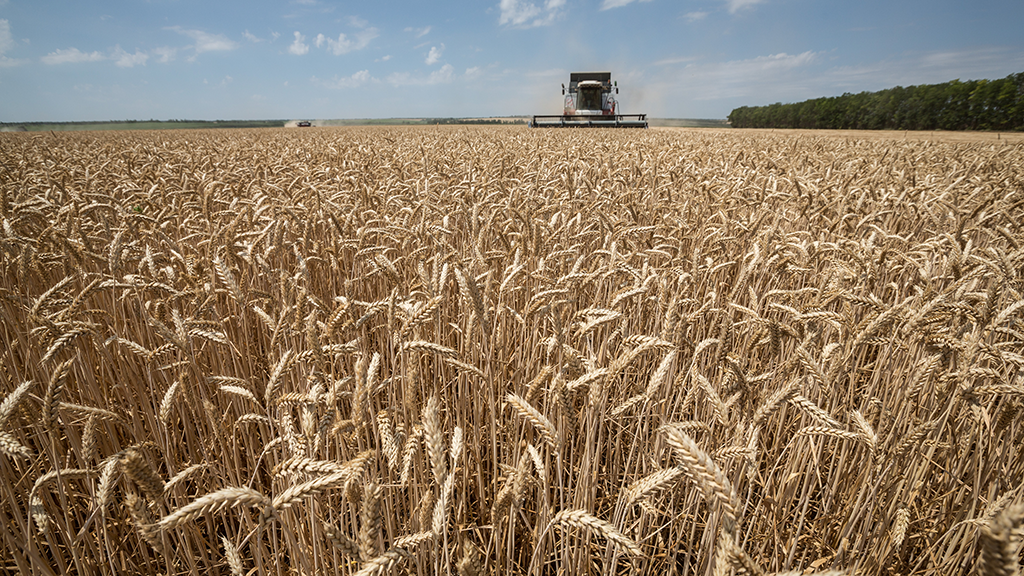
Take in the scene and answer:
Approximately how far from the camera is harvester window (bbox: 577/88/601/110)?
2477 centimetres

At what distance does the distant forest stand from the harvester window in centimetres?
2460

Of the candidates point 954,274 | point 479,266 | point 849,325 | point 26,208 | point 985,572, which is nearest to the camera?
point 985,572

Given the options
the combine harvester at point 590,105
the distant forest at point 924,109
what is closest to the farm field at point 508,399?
the combine harvester at point 590,105

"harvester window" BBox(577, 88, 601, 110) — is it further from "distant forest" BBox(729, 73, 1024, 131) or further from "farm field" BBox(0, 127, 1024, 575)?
"distant forest" BBox(729, 73, 1024, 131)

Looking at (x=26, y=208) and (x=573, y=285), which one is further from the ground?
(x=26, y=208)

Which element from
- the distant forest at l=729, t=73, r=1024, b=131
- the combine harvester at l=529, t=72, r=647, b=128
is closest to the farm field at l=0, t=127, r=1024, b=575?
the combine harvester at l=529, t=72, r=647, b=128

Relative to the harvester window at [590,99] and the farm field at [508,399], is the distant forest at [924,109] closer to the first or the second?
the harvester window at [590,99]

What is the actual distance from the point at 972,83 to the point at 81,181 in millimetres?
44374

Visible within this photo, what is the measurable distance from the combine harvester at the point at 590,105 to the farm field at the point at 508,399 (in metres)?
20.7

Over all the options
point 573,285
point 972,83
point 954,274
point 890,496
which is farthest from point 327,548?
point 972,83

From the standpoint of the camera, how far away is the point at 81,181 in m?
3.94

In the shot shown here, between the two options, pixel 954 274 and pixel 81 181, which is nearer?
pixel 954 274

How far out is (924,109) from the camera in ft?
105

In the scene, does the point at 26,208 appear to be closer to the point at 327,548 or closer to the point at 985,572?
the point at 327,548
